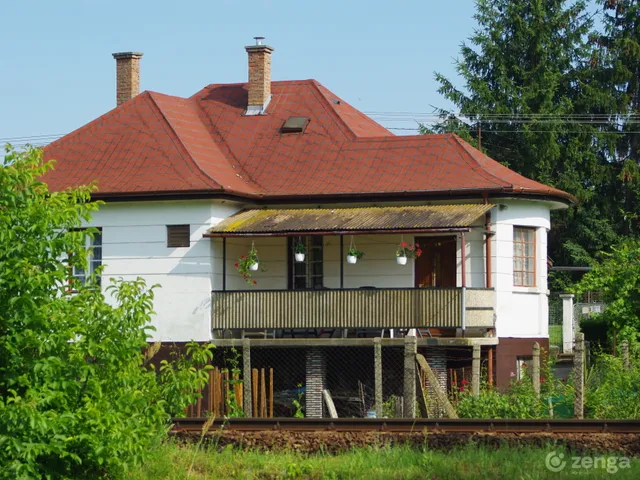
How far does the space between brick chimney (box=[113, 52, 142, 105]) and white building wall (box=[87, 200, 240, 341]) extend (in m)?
4.96

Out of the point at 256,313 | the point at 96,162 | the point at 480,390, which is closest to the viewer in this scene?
the point at 480,390

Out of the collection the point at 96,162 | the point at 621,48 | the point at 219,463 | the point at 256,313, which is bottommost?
the point at 219,463

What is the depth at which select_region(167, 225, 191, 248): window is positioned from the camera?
28312 mm

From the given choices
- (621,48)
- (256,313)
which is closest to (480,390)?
(256,313)

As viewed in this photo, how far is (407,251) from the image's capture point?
27.5 metres

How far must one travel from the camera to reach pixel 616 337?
31.1 meters

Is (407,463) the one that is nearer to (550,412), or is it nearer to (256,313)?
(550,412)

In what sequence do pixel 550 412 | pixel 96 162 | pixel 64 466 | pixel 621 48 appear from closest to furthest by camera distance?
pixel 64 466, pixel 550 412, pixel 96 162, pixel 621 48

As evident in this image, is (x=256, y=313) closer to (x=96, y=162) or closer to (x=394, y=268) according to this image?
(x=394, y=268)

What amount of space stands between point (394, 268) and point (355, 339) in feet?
8.54

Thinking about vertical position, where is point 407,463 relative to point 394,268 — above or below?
below

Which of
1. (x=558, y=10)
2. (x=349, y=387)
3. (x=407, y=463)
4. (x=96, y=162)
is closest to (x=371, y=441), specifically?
(x=407, y=463)

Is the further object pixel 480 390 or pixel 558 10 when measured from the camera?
pixel 558 10

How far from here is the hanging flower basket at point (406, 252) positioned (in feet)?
88.8
